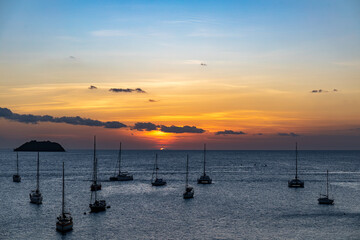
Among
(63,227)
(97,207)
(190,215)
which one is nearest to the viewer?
(63,227)

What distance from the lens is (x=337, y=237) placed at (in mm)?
76875

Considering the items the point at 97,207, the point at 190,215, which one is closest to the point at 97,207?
the point at 97,207

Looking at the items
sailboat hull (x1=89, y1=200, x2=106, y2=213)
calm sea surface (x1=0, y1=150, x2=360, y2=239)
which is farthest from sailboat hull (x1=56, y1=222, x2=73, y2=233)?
sailboat hull (x1=89, y1=200, x2=106, y2=213)

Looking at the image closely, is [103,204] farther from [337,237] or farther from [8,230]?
[337,237]

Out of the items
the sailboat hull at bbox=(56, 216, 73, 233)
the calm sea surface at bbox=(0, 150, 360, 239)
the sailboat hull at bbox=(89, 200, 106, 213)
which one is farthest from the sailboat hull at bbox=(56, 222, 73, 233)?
the sailboat hull at bbox=(89, 200, 106, 213)

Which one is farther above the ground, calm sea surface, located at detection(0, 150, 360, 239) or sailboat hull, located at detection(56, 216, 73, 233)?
sailboat hull, located at detection(56, 216, 73, 233)

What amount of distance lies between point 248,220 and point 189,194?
34.1 meters

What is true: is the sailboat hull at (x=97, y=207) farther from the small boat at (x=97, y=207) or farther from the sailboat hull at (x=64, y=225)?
the sailboat hull at (x=64, y=225)

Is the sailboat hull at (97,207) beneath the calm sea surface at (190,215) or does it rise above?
above

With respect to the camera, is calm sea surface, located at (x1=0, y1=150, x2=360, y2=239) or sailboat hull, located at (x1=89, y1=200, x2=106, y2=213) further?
sailboat hull, located at (x1=89, y1=200, x2=106, y2=213)

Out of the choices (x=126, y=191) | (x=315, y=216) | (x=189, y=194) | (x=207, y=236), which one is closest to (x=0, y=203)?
(x=126, y=191)

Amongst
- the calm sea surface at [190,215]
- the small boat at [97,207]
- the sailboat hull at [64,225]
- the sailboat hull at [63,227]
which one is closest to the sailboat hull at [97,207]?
the small boat at [97,207]

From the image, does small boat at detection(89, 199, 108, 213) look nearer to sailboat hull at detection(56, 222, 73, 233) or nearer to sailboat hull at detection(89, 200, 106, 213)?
sailboat hull at detection(89, 200, 106, 213)

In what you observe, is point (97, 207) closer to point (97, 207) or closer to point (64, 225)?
point (97, 207)
